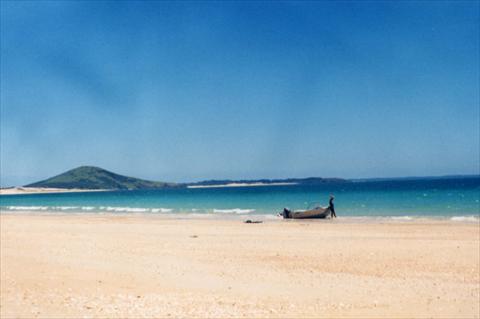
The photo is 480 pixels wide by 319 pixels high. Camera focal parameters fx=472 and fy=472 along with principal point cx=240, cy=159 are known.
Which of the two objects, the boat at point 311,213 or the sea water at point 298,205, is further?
the sea water at point 298,205

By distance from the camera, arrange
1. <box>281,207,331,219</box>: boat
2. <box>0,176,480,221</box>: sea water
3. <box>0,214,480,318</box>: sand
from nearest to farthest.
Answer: <box>0,214,480,318</box>: sand
<box>281,207,331,219</box>: boat
<box>0,176,480,221</box>: sea water

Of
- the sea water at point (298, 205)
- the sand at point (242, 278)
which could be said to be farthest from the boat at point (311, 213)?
the sand at point (242, 278)

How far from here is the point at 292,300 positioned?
9086 mm

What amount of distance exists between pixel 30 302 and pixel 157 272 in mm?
3701

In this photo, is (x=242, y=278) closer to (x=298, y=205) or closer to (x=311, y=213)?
(x=311, y=213)

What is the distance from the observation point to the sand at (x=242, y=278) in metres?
8.37

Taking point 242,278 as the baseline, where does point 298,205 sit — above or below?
above

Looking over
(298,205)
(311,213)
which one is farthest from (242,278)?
(298,205)

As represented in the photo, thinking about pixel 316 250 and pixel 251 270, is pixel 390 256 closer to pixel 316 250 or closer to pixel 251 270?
pixel 316 250

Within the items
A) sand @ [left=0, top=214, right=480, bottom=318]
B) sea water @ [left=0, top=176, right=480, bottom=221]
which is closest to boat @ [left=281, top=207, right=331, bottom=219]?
sea water @ [left=0, top=176, right=480, bottom=221]

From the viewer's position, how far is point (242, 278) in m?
11.2

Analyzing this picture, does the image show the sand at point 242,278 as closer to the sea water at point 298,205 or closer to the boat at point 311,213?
the boat at point 311,213

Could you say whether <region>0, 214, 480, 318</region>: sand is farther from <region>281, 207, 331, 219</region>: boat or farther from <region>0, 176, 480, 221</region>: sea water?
<region>0, 176, 480, 221</region>: sea water

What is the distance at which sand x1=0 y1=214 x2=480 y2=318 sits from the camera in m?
8.37
